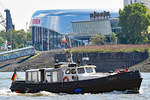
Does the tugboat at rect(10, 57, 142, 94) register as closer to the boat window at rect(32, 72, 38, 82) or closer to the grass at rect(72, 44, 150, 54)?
the boat window at rect(32, 72, 38, 82)

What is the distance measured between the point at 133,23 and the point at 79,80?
12903cm

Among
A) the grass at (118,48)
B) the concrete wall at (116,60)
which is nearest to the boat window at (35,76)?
the concrete wall at (116,60)

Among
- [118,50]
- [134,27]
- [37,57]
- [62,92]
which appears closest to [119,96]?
[62,92]

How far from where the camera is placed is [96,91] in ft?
185

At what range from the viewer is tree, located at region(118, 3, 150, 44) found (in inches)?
7200

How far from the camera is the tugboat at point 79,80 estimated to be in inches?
2188

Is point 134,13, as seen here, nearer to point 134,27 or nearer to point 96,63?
point 134,27

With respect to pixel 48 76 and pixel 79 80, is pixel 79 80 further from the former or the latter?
pixel 48 76

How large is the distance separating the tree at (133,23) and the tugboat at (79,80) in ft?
412

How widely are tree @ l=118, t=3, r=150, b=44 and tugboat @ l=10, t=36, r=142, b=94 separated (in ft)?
412

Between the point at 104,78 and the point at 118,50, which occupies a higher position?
the point at 104,78

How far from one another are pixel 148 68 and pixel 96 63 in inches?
780

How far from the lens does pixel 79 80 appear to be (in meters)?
56.4

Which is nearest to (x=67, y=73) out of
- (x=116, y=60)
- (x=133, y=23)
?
(x=116, y=60)
